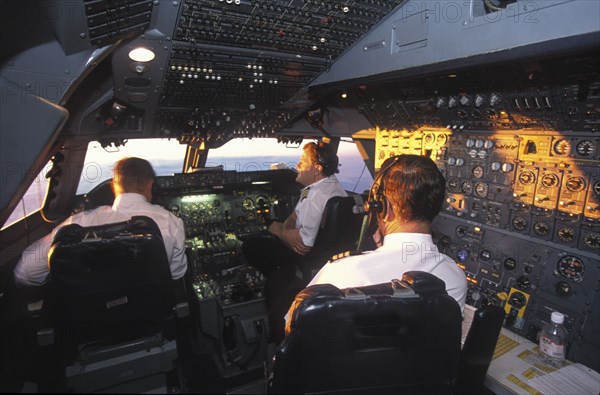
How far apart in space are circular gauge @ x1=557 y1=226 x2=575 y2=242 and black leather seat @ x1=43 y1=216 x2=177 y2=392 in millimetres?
2261

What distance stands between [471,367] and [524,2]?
4.88 feet

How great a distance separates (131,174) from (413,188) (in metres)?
1.70

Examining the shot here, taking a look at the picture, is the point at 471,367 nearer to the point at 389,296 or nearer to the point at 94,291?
the point at 389,296

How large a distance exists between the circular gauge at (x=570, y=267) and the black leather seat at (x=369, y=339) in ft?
5.07

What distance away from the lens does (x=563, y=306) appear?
6.51ft

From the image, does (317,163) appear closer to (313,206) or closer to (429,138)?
(313,206)

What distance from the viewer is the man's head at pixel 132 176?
6.88 ft

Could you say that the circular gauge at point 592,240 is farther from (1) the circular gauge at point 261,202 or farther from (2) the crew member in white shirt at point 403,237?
(1) the circular gauge at point 261,202

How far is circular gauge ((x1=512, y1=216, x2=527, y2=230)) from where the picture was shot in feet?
7.33

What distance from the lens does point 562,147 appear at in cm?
202

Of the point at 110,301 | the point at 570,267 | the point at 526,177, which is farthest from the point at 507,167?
the point at 110,301

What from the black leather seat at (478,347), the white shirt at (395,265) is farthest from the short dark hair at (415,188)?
the black leather seat at (478,347)

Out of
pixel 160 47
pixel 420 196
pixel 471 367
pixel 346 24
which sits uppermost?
pixel 346 24

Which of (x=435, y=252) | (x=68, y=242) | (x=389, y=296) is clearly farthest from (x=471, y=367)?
(x=68, y=242)
